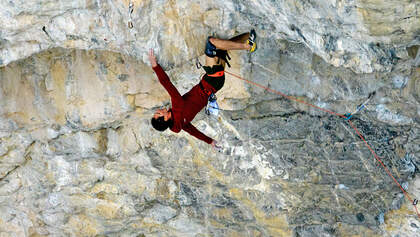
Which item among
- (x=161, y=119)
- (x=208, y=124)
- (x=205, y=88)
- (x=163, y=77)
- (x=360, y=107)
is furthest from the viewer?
(x=208, y=124)

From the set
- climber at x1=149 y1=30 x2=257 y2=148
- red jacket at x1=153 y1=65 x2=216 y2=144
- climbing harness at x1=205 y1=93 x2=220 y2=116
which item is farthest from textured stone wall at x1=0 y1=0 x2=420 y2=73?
climbing harness at x1=205 y1=93 x2=220 y2=116

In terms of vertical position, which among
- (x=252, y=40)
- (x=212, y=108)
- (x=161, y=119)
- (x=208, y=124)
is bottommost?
(x=208, y=124)

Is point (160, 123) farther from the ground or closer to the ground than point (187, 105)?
closer to the ground

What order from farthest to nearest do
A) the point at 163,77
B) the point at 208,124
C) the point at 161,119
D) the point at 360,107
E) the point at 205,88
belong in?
the point at 208,124 → the point at 360,107 → the point at 205,88 → the point at 161,119 → the point at 163,77

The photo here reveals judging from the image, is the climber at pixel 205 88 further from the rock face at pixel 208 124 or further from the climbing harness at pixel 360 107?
the climbing harness at pixel 360 107

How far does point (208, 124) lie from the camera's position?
198 inches

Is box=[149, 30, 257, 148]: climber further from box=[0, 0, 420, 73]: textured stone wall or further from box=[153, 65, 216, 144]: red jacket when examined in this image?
box=[0, 0, 420, 73]: textured stone wall

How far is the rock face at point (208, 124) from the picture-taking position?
377 centimetres

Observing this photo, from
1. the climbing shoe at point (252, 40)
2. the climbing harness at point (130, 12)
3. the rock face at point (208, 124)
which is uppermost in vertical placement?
the climbing harness at point (130, 12)

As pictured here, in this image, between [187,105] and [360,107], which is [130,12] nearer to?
[187,105]

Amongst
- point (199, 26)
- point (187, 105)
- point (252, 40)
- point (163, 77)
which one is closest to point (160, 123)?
point (187, 105)

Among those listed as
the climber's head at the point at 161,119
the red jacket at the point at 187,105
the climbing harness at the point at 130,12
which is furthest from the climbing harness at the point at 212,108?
the climbing harness at the point at 130,12

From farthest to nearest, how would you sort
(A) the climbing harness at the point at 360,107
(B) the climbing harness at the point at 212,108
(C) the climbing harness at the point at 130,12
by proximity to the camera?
(B) the climbing harness at the point at 212,108, (A) the climbing harness at the point at 360,107, (C) the climbing harness at the point at 130,12

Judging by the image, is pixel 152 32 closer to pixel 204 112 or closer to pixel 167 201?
pixel 204 112
